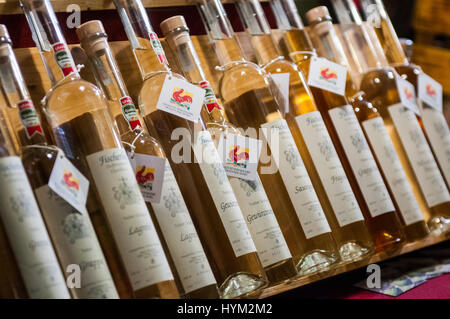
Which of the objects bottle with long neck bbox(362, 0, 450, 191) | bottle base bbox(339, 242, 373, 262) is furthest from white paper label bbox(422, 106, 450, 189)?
bottle base bbox(339, 242, 373, 262)

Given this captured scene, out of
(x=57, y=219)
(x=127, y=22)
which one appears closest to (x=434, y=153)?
(x=127, y=22)

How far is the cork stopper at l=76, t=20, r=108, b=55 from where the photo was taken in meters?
0.98

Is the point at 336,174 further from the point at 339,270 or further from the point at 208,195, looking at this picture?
the point at 208,195

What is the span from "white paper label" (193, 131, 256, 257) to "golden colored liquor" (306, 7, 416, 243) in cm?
34

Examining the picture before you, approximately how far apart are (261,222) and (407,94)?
1.82ft

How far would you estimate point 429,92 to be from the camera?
139cm

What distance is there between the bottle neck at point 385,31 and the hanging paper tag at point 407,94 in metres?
0.12

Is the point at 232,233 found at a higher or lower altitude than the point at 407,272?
higher

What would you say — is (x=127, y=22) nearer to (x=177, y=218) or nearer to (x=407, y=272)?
(x=177, y=218)

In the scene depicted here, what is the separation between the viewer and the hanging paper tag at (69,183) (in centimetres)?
78

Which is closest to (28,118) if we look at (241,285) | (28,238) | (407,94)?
(28,238)

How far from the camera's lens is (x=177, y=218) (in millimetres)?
886

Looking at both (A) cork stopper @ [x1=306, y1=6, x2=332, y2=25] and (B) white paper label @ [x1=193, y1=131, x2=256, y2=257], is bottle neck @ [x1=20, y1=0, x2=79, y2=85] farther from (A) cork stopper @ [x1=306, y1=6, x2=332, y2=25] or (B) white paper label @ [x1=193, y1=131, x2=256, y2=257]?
(A) cork stopper @ [x1=306, y1=6, x2=332, y2=25]
